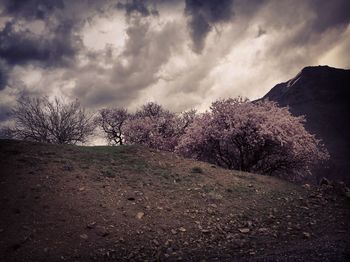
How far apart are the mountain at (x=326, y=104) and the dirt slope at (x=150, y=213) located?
2323 inches

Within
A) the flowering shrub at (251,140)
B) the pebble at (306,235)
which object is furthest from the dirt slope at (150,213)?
the flowering shrub at (251,140)

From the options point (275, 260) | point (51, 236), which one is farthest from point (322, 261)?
point (51, 236)

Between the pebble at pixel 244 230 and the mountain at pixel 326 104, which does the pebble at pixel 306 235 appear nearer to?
the pebble at pixel 244 230

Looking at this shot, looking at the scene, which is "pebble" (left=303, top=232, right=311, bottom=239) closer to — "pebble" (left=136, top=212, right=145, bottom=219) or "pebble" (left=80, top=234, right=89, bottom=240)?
"pebble" (left=136, top=212, right=145, bottom=219)

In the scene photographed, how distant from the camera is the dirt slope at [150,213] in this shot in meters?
6.08

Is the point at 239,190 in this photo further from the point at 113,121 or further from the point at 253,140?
the point at 113,121

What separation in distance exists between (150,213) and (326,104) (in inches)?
3958

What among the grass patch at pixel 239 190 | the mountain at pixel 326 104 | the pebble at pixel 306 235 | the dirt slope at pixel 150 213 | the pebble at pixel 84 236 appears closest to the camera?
the dirt slope at pixel 150 213

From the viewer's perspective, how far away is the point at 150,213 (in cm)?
778

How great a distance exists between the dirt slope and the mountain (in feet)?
194

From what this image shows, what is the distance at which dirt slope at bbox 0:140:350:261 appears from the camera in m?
6.08

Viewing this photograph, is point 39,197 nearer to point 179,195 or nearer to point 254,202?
point 179,195

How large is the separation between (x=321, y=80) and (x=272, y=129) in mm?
100000

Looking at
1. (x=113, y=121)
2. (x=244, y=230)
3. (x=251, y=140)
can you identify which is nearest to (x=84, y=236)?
(x=244, y=230)
